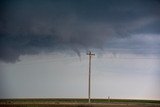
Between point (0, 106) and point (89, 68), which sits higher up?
point (89, 68)

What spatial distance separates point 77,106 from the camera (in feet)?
55.9

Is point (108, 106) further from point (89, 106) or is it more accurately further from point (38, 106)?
point (38, 106)

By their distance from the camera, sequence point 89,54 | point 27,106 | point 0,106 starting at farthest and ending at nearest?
point 89,54 → point 27,106 → point 0,106

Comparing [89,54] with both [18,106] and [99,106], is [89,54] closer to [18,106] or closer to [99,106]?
[99,106]

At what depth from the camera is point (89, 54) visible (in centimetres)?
1923

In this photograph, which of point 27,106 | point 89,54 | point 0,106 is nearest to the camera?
point 0,106

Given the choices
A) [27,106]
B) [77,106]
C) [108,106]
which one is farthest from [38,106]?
[108,106]

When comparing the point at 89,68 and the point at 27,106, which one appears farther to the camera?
the point at 89,68

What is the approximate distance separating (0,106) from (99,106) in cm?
430

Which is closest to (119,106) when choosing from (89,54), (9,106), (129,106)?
(129,106)

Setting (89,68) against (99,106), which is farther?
(89,68)

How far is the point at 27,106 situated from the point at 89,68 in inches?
165

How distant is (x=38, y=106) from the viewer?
16.5 metres

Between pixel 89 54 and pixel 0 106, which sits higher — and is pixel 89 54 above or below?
above
